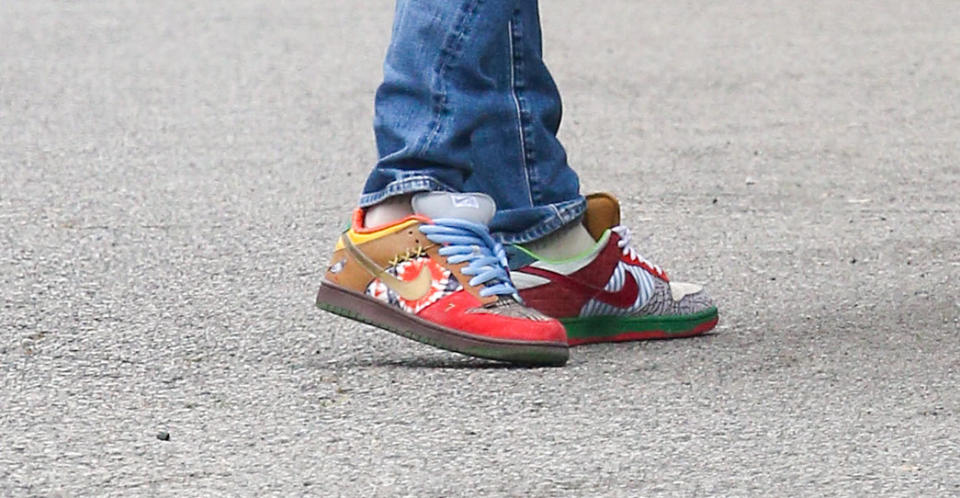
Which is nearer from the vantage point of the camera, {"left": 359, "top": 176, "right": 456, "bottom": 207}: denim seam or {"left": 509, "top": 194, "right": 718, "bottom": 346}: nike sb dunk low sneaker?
{"left": 359, "top": 176, "right": 456, "bottom": 207}: denim seam

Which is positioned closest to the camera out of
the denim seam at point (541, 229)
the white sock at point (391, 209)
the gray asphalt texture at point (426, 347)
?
the gray asphalt texture at point (426, 347)

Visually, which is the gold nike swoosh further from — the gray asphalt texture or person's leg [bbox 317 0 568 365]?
the gray asphalt texture

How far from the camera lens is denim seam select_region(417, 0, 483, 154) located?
2514mm

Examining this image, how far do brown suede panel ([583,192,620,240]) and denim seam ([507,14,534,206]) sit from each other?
0.12 meters

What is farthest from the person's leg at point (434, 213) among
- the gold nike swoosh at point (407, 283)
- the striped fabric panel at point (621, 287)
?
the striped fabric panel at point (621, 287)

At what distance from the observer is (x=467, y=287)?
8.23 ft

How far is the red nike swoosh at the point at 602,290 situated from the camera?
2.69 m

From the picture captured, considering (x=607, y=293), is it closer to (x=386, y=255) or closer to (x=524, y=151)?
(x=524, y=151)

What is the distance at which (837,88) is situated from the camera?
19.6 ft

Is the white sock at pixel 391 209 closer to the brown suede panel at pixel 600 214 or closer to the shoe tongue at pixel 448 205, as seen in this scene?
the shoe tongue at pixel 448 205

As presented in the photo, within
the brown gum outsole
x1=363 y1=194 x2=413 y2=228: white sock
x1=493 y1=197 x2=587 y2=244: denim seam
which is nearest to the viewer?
the brown gum outsole

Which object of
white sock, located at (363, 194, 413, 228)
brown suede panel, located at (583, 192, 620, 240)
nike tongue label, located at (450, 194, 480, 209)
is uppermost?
nike tongue label, located at (450, 194, 480, 209)

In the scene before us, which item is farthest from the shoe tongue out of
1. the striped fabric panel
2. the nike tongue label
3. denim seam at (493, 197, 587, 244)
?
the striped fabric panel

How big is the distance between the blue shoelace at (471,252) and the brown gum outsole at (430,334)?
8 cm
